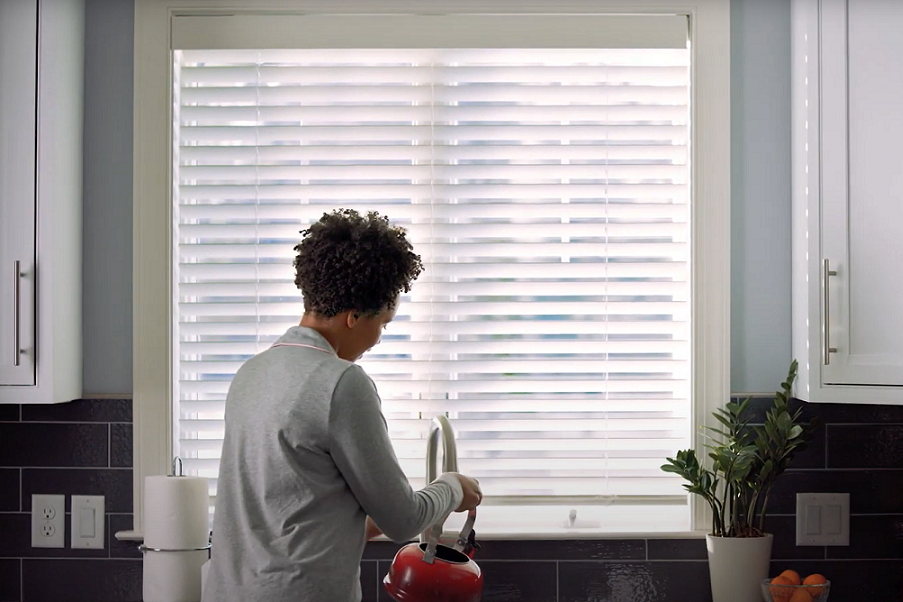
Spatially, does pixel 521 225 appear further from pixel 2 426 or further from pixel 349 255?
pixel 2 426

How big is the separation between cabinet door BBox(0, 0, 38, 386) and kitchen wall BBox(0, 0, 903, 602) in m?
0.21

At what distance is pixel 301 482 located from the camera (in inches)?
51.6

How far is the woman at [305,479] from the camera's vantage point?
4.28 ft

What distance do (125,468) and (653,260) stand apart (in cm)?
133

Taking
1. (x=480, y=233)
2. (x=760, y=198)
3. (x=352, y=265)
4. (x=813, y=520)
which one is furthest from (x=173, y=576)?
(x=760, y=198)

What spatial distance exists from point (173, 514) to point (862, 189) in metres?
1.58

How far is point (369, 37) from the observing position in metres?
2.02

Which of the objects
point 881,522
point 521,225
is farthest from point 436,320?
point 881,522

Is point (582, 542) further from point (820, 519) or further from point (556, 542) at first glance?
point (820, 519)

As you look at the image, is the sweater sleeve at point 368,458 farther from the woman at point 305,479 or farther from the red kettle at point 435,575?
the red kettle at point 435,575

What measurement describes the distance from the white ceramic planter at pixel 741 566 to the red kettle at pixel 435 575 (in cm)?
60

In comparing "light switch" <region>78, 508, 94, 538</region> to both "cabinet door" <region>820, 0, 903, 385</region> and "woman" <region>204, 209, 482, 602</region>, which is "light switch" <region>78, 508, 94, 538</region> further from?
"cabinet door" <region>820, 0, 903, 385</region>

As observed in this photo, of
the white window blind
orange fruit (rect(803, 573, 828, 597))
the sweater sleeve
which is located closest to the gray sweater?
the sweater sleeve

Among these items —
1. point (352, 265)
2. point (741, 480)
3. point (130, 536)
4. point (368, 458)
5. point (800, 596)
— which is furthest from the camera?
point (130, 536)
